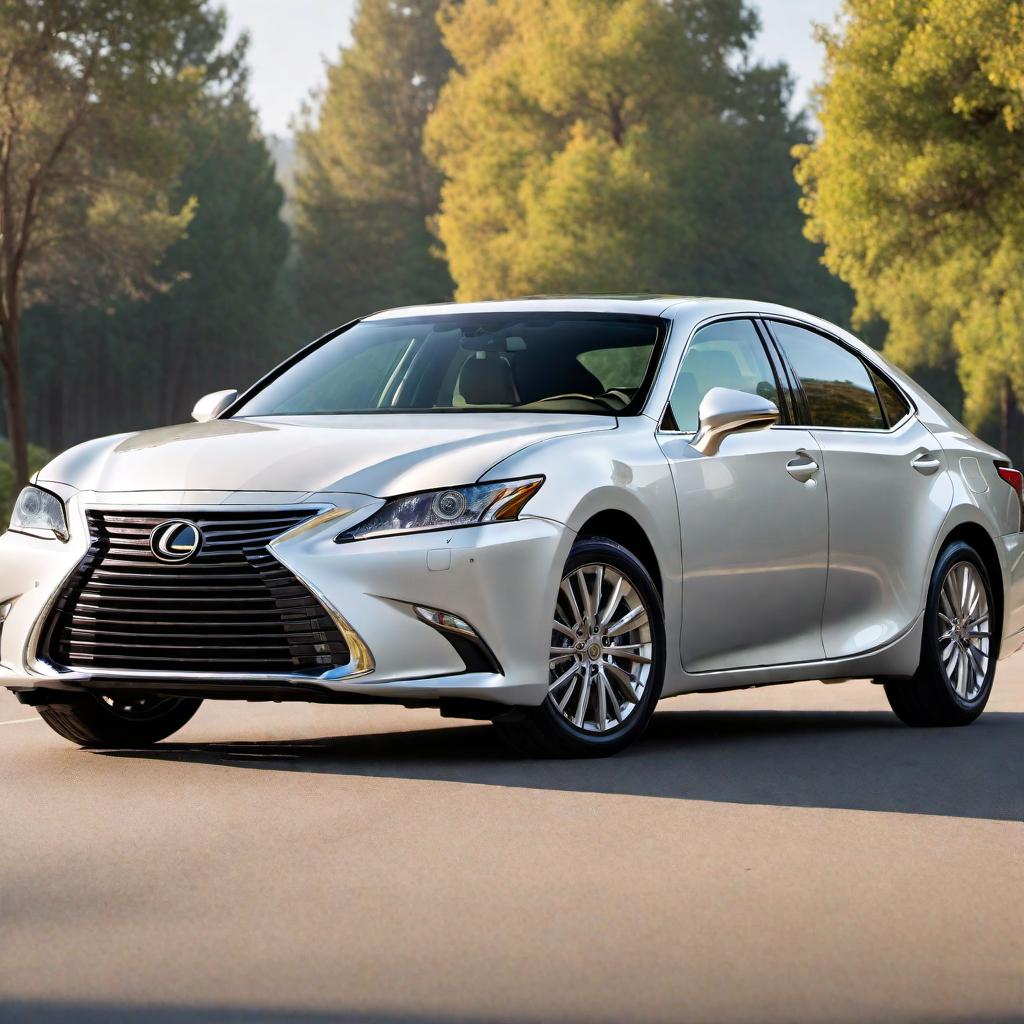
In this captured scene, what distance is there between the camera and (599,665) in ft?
26.5

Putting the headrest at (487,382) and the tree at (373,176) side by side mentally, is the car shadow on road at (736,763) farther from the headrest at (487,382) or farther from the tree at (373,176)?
the tree at (373,176)

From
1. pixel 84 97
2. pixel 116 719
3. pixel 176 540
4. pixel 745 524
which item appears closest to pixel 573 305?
pixel 745 524

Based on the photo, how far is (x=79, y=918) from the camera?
542 centimetres

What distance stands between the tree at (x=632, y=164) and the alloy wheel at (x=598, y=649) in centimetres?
5571

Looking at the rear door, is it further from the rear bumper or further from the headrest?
the headrest

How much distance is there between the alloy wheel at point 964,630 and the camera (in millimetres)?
10102

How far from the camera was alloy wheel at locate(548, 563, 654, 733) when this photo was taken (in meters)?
7.95

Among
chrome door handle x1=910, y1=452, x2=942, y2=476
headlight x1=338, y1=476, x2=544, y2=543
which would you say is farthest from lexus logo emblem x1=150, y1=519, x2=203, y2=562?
chrome door handle x1=910, y1=452, x2=942, y2=476

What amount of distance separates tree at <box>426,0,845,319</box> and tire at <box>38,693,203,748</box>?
5499 cm

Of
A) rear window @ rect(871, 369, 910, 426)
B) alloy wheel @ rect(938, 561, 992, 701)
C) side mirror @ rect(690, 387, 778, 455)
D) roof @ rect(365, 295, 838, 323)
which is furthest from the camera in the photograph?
rear window @ rect(871, 369, 910, 426)

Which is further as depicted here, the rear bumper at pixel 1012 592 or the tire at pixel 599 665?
the rear bumper at pixel 1012 592

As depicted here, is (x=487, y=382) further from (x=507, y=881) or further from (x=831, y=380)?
(x=507, y=881)

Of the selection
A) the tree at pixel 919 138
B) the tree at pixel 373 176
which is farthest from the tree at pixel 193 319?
the tree at pixel 919 138

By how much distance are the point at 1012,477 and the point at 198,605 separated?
188 inches
